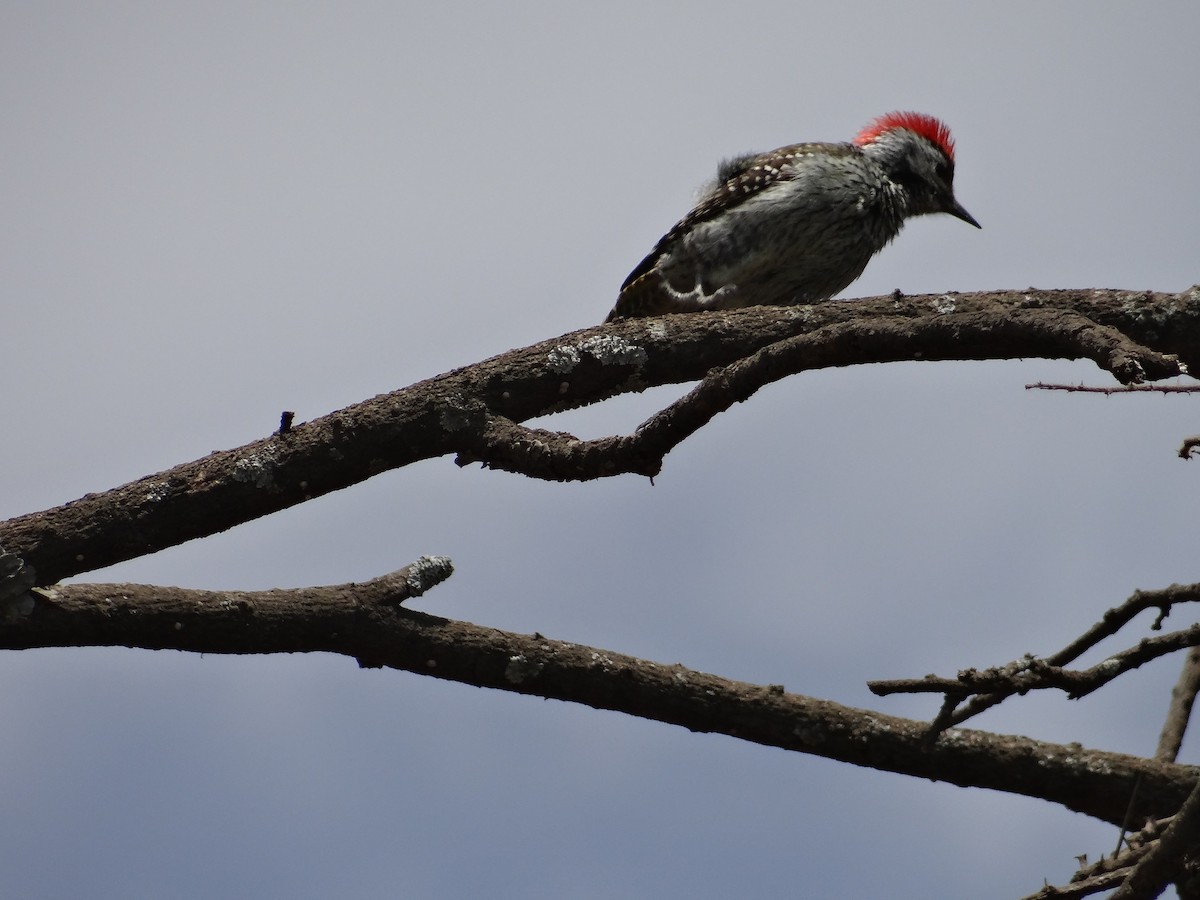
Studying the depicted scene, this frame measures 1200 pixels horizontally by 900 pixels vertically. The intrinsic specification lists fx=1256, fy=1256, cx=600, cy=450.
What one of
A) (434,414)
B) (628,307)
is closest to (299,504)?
(434,414)

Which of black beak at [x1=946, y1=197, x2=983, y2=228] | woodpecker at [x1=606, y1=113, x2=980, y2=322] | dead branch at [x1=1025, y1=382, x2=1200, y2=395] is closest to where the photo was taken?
dead branch at [x1=1025, y1=382, x2=1200, y2=395]

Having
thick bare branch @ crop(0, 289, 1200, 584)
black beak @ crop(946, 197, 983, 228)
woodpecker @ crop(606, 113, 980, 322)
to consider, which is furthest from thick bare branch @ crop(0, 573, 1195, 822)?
black beak @ crop(946, 197, 983, 228)

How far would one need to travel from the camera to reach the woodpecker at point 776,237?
621cm

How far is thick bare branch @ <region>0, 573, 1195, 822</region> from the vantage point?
11.8ft

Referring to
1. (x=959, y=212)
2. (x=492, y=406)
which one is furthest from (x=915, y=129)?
(x=492, y=406)

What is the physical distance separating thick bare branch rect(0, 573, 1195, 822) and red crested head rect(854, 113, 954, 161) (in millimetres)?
4336

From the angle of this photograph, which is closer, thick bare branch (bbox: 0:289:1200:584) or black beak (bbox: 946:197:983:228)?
thick bare branch (bbox: 0:289:1200:584)

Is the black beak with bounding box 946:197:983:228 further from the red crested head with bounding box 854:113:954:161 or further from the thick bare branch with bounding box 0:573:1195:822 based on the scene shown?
the thick bare branch with bounding box 0:573:1195:822

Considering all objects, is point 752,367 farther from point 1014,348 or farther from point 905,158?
point 905,158

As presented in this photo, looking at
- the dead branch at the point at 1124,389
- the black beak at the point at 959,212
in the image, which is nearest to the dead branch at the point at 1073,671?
the dead branch at the point at 1124,389

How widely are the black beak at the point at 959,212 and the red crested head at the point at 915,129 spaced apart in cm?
25

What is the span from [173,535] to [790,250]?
353 cm

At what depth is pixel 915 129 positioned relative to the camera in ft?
23.2

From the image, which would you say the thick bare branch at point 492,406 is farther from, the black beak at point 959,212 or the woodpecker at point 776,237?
the black beak at point 959,212
